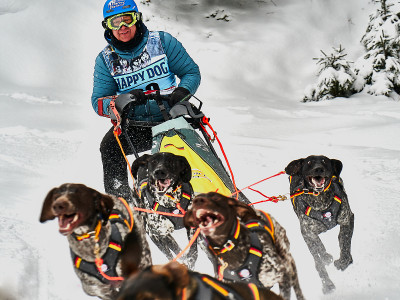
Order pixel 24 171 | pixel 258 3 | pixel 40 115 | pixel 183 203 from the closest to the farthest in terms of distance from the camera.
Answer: pixel 183 203
pixel 24 171
pixel 40 115
pixel 258 3

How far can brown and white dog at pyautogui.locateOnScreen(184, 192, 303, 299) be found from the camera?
221 cm

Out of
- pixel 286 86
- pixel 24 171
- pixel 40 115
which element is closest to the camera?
pixel 24 171

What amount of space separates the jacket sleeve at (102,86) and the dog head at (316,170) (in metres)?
1.60

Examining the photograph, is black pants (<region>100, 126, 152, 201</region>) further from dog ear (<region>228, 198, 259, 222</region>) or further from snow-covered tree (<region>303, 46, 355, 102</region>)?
snow-covered tree (<region>303, 46, 355, 102</region>)

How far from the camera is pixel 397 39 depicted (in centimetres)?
1233

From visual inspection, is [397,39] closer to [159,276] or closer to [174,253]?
[174,253]

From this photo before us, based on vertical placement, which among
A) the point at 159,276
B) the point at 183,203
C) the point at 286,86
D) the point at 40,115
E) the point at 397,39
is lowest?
the point at 286,86

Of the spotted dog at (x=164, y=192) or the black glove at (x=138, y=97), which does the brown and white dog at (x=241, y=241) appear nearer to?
the spotted dog at (x=164, y=192)

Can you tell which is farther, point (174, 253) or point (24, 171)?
point (24, 171)

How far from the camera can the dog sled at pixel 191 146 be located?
10.7 feet

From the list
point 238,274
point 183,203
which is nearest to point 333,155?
point 183,203

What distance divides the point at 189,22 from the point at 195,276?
15.5 m

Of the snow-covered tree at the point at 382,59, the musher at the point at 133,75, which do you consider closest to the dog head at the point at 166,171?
the musher at the point at 133,75

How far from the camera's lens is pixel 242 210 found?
2.37 metres
